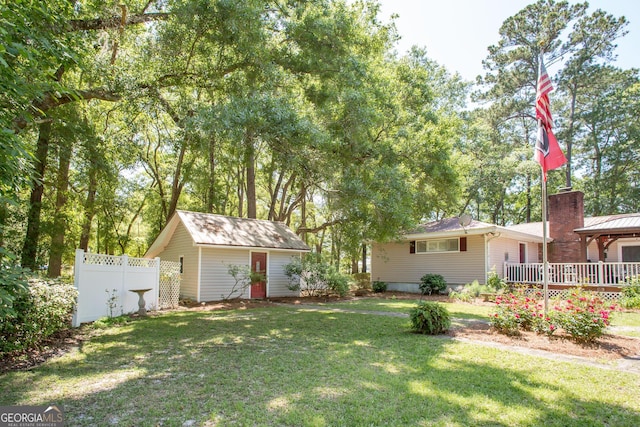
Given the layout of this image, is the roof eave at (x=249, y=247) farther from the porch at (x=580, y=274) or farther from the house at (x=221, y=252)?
the porch at (x=580, y=274)

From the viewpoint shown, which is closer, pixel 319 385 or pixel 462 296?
pixel 319 385

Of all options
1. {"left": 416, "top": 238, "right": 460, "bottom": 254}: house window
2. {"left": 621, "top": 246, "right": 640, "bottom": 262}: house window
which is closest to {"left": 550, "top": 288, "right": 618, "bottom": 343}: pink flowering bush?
{"left": 416, "top": 238, "right": 460, "bottom": 254}: house window

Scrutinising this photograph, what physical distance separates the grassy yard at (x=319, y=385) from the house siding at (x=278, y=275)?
30.3ft

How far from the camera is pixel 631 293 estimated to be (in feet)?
41.1

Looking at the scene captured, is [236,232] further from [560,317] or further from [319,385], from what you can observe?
[560,317]

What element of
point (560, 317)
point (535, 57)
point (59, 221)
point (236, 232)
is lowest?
point (560, 317)

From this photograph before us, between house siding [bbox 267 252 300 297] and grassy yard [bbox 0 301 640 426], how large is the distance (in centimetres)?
925

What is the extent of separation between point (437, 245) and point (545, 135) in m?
10.9

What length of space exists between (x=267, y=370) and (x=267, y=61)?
26.4 ft

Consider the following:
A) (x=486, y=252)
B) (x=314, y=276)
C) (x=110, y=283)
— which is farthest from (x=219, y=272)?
(x=486, y=252)

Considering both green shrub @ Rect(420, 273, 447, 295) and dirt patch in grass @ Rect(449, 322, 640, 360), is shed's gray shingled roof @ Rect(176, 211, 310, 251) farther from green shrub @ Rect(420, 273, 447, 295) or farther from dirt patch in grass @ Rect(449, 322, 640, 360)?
dirt patch in grass @ Rect(449, 322, 640, 360)

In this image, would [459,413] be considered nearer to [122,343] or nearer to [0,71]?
[0,71]

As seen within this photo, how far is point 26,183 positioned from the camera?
4.44 meters

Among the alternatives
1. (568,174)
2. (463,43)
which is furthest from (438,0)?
(568,174)
